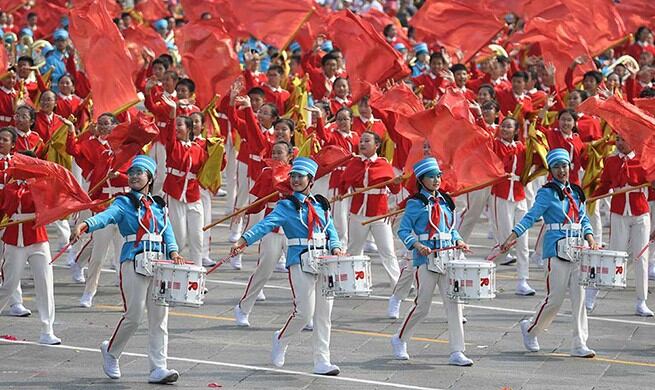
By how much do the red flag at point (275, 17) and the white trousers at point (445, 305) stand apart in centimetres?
942

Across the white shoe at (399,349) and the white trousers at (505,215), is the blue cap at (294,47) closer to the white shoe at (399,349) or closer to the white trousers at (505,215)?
the white trousers at (505,215)

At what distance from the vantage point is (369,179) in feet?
60.7

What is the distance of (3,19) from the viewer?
106 ft

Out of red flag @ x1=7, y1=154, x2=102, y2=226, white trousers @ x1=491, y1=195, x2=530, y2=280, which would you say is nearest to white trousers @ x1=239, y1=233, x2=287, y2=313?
red flag @ x1=7, y1=154, x2=102, y2=226

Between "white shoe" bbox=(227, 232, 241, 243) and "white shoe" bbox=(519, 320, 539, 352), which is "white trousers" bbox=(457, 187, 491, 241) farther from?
"white shoe" bbox=(519, 320, 539, 352)

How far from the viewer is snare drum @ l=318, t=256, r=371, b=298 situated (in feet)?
48.2

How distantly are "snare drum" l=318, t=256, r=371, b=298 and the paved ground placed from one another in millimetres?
864

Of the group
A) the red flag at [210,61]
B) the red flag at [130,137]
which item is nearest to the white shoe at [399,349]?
the red flag at [130,137]

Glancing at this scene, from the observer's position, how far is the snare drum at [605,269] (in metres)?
15.6

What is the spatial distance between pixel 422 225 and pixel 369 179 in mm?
2952

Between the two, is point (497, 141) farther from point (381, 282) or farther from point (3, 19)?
point (3, 19)

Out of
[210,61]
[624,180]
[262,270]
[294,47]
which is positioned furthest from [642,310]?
[294,47]

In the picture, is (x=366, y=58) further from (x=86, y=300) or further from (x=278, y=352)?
(x=278, y=352)

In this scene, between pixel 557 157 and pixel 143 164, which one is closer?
pixel 143 164
